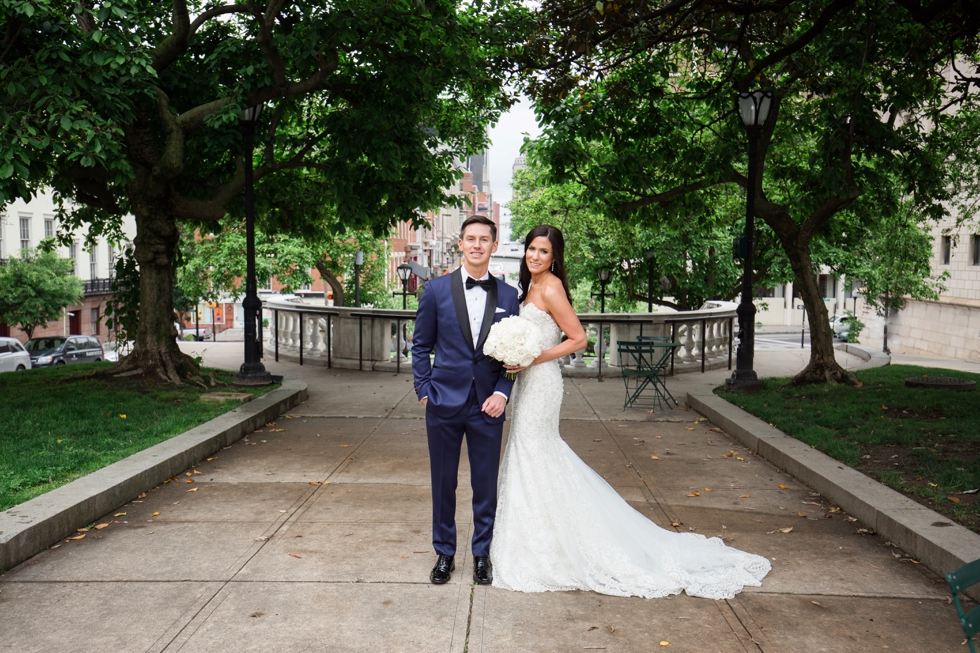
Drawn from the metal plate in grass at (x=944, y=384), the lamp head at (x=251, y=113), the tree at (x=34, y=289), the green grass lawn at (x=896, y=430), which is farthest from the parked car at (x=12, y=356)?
the metal plate in grass at (x=944, y=384)

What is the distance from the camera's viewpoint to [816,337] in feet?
A: 44.0

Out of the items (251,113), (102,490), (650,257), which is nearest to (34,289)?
(650,257)

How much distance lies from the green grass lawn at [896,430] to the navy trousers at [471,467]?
3462 mm

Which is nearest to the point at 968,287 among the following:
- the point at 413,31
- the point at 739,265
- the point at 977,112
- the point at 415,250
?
the point at 739,265

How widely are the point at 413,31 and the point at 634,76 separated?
13.2 ft

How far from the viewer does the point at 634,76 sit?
14.4 metres

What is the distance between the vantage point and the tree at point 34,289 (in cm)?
3884

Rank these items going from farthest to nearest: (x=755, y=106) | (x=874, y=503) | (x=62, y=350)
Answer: (x=62, y=350), (x=755, y=106), (x=874, y=503)

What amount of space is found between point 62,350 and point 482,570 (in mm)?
33697

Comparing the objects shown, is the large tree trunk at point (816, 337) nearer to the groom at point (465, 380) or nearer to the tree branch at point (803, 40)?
the tree branch at point (803, 40)

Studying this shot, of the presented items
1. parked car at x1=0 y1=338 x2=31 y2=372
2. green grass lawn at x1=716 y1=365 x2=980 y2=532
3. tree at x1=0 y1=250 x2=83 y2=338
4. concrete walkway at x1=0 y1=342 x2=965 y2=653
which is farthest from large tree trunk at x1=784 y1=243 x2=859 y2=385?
tree at x1=0 y1=250 x2=83 y2=338

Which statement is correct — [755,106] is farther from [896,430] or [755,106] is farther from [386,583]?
[386,583]

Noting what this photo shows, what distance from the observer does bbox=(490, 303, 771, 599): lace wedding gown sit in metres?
5.01

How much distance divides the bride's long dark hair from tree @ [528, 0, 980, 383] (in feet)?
16.0
